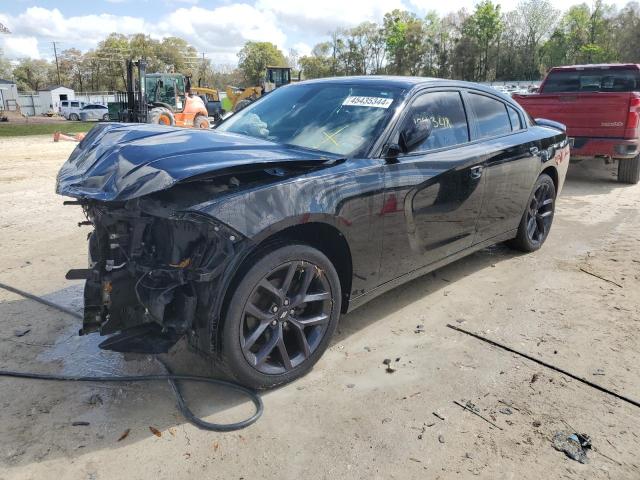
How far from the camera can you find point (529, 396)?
118 inches

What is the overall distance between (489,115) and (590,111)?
5111 millimetres

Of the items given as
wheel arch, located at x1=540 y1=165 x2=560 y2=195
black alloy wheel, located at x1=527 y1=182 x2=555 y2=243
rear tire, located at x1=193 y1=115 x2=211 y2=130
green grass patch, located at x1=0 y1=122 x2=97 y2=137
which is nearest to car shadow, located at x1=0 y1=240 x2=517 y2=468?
black alloy wheel, located at x1=527 y1=182 x2=555 y2=243

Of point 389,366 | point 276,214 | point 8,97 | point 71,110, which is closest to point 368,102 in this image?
point 276,214

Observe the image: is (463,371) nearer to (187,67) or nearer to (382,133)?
(382,133)

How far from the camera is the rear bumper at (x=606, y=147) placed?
27.8 ft

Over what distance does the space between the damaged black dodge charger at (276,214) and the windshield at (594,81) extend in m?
7.97

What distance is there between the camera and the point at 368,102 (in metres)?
3.69

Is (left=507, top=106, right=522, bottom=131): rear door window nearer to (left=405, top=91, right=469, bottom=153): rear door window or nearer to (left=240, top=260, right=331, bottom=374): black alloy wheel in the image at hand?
(left=405, top=91, right=469, bottom=153): rear door window

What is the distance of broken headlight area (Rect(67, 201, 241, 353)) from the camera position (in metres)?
2.60

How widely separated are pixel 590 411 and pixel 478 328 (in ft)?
3.48

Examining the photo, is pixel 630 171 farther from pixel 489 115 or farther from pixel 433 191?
pixel 433 191

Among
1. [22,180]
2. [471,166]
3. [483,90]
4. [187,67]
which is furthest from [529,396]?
[187,67]

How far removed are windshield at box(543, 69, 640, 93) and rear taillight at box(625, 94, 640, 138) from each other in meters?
2.31

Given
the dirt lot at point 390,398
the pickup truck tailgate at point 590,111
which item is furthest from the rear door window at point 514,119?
the pickup truck tailgate at point 590,111
